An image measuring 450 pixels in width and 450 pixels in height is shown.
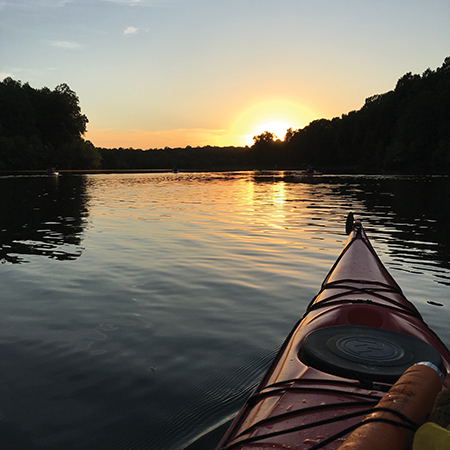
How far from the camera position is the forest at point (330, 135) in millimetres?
65188

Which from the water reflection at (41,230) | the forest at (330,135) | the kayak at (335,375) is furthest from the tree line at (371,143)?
the kayak at (335,375)

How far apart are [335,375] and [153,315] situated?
3232 mm

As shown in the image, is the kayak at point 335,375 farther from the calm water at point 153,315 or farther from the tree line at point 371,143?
the tree line at point 371,143

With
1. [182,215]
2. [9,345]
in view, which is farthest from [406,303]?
[182,215]

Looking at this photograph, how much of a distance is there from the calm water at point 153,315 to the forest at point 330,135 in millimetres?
51871

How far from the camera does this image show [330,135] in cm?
12725

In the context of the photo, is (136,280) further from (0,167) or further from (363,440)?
(0,167)

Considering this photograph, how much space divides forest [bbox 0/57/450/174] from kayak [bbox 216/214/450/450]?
56.8 m

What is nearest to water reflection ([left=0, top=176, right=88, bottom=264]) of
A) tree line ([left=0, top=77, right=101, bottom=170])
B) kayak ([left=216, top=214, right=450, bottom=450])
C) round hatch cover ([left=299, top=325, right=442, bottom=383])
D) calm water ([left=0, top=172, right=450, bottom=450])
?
calm water ([left=0, top=172, right=450, bottom=450])

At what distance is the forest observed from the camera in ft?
214

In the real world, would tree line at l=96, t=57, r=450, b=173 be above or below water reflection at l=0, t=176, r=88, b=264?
above

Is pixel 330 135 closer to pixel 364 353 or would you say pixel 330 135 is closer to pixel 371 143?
pixel 371 143

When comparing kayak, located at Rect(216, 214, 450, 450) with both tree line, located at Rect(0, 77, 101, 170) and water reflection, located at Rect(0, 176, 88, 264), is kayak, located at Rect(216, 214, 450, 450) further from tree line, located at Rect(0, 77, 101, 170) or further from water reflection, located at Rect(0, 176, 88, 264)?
tree line, located at Rect(0, 77, 101, 170)

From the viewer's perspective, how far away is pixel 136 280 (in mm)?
6727
